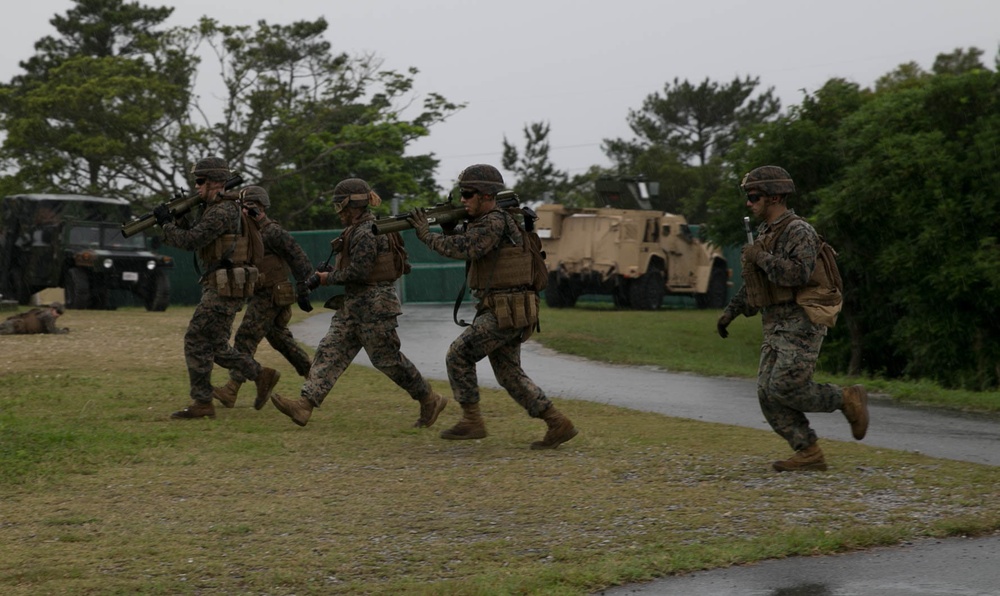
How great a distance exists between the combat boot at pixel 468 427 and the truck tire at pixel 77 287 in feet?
61.3

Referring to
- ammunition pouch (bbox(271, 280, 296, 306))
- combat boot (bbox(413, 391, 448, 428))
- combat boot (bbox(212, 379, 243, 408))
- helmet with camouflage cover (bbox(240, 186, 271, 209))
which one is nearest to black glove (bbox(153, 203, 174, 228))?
helmet with camouflage cover (bbox(240, 186, 271, 209))

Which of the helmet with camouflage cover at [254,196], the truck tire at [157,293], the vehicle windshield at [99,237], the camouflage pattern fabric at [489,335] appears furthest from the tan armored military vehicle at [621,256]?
the camouflage pattern fabric at [489,335]

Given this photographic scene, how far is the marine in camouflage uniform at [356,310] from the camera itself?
9.48m

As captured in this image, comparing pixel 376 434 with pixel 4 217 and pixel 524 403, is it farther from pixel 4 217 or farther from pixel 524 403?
pixel 4 217

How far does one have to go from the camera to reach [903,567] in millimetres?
5562

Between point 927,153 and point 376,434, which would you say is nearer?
point 376,434

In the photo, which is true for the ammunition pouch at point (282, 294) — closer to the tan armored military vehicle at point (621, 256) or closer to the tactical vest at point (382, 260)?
the tactical vest at point (382, 260)

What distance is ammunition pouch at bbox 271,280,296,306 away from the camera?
35.9 ft

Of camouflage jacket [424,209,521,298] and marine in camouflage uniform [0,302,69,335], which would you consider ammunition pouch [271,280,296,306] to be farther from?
marine in camouflage uniform [0,302,69,335]

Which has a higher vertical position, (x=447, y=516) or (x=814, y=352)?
(x=814, y=352)

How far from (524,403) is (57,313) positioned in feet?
41.3

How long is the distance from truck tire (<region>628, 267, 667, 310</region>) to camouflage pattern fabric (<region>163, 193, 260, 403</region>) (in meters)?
20.5

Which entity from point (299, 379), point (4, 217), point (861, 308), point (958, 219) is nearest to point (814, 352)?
point (299, 379)

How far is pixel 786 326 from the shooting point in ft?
25.2
